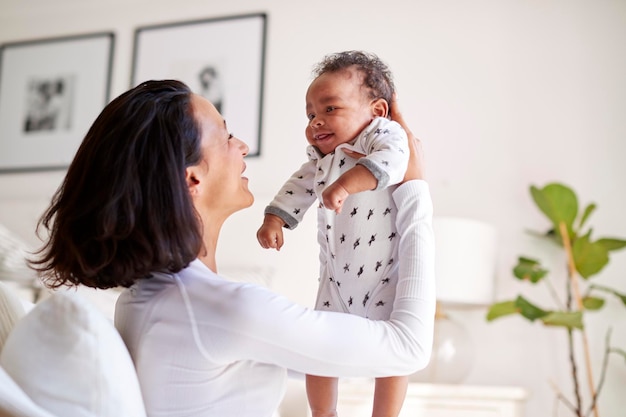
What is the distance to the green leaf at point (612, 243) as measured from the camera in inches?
104

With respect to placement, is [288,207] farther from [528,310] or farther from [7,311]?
[528,310]

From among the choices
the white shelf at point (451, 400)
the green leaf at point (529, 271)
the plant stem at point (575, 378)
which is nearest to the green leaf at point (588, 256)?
the green leaf at point (529, 271)

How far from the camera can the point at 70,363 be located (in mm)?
891

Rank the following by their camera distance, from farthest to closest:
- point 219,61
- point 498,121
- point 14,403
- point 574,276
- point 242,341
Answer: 1. point 219,61
2. point 498,121
3. point 574,276
4. point 242,341
5. point 14,403

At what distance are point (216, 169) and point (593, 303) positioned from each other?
6.68 feet

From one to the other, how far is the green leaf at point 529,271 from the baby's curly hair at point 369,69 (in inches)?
60.1

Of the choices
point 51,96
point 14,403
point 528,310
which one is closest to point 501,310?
point 528,310

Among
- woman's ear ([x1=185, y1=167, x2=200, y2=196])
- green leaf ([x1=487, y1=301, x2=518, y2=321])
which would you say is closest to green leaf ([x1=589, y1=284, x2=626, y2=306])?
green leaf ([x1=487, y1=301, x2=518, y2=321])

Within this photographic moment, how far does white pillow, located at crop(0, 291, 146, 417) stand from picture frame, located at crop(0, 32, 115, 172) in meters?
2.86

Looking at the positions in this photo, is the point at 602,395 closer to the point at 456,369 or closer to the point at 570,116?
the point at 456,369

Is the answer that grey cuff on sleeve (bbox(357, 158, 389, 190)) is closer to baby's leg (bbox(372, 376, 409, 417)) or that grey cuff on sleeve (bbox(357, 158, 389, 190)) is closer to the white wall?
baby's leg (bbox(372, 376, 409, 417))

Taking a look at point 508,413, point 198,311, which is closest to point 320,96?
point 198,311

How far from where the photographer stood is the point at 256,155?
3305 mm

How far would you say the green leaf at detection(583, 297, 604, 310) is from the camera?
2.72m
